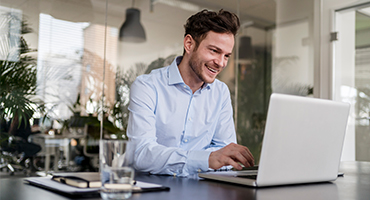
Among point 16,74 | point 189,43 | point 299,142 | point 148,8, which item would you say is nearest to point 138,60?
point 148,8

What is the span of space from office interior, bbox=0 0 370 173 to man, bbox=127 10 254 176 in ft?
5.11

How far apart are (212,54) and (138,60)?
1871 millimetres

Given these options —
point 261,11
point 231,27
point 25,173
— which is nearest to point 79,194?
point 231,27

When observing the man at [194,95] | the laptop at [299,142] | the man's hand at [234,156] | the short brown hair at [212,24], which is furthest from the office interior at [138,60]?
the laptop at [299,142]

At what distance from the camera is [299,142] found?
40.3 inches

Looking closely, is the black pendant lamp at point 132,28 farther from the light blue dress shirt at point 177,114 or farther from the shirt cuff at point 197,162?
the shirt cuff at point 197,162

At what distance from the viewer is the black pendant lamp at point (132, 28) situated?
3.67 metres

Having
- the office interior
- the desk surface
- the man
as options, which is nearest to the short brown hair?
the man

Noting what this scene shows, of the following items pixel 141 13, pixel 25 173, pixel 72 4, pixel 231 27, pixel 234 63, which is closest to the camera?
pixel 231 27

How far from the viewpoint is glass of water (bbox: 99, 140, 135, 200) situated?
0.69m

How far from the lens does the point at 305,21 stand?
4.43m

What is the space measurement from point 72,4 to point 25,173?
1540mm

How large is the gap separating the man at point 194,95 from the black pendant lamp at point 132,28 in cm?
168

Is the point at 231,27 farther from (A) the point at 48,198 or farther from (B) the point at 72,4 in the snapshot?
(B) the point at 72,4
